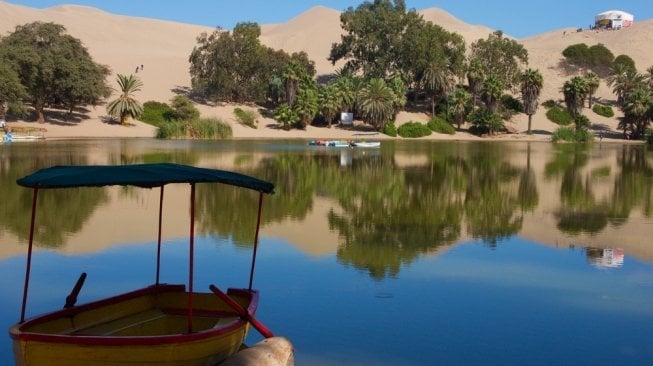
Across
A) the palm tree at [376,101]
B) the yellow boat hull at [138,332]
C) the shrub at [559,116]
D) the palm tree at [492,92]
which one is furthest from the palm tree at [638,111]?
the yellow boat hull at [138,332]

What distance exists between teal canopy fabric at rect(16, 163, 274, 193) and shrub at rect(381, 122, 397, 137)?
77.2 m

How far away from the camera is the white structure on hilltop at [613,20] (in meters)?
168

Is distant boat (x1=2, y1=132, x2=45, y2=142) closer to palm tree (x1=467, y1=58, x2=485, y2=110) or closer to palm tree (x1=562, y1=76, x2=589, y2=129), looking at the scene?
palm tree (x1=467, y1=58, x2=485, y2=110)

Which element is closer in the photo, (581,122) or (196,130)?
(196,130)

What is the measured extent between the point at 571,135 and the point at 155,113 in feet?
148

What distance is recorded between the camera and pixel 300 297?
42.4 ft

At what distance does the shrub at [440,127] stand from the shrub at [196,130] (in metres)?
24.9

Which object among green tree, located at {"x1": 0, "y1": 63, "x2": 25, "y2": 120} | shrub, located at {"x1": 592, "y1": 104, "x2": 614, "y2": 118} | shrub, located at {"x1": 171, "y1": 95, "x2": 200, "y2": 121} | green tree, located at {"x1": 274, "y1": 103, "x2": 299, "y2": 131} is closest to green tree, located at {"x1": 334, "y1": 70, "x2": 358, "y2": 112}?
green tree, located at {"x1": 274, "y1": 103, "x2": 299, "y2": 131}

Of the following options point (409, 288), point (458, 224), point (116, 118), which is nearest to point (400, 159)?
point (458, 224)

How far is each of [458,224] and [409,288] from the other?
309 inches

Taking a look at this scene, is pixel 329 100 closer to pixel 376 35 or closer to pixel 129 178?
pixel 376 35

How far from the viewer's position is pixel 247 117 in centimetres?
8644

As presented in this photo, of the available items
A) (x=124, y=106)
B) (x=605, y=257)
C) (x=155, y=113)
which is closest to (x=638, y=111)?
(x=155, y=113)

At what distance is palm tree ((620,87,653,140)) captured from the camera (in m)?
87.3
